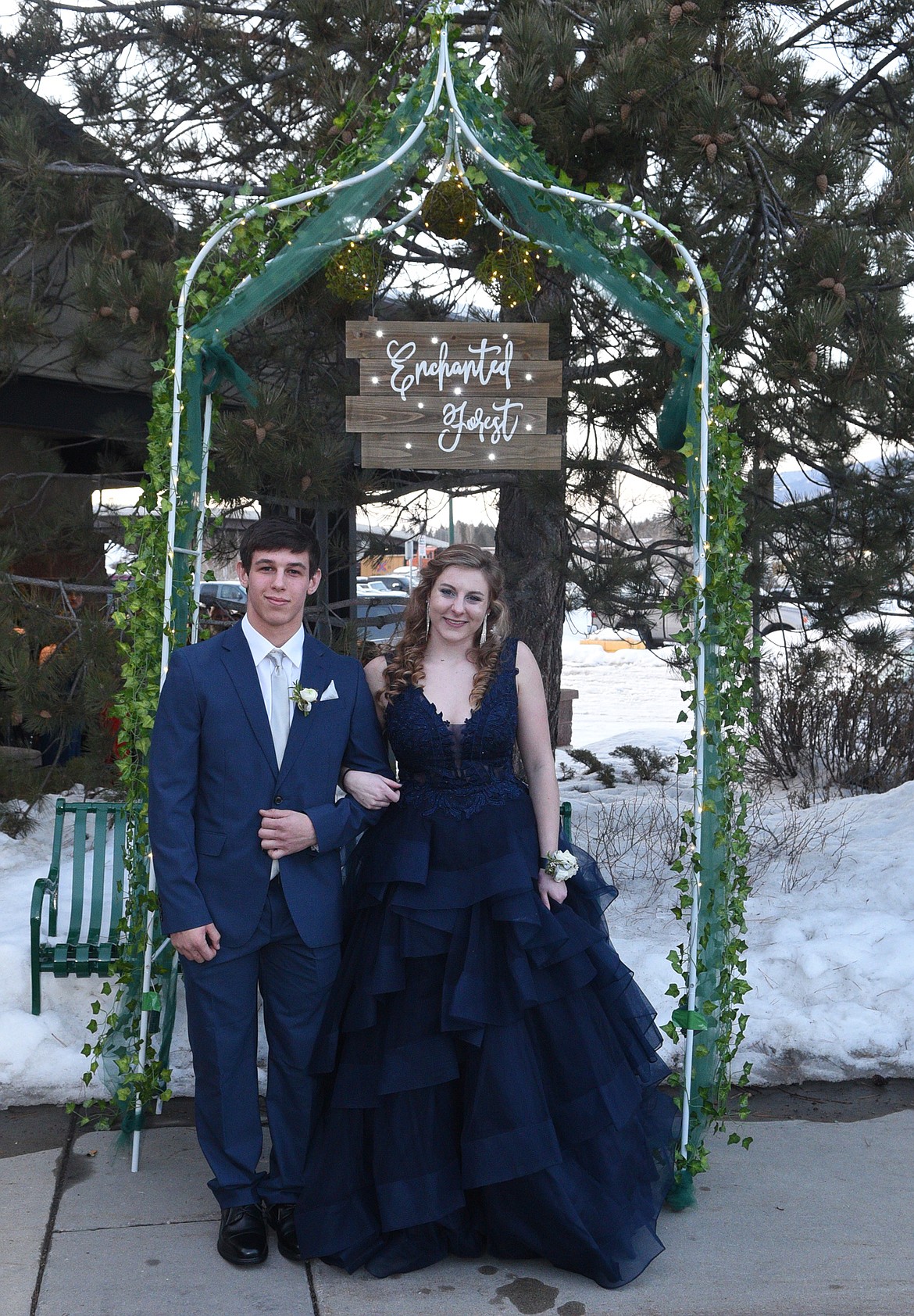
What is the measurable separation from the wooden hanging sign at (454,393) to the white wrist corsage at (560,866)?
4.15 feet

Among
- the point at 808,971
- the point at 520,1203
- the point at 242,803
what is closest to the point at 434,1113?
the point at 520,1203

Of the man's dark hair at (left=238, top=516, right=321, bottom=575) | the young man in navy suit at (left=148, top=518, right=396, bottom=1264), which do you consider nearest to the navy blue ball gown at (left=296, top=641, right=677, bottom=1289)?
the young man in navy suit at (left=148, top=518, right=396, bottom=1264)

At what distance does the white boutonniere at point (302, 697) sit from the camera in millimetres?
2941

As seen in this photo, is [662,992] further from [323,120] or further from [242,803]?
[323,120]

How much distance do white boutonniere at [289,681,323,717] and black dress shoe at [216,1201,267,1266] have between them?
1.28 metres

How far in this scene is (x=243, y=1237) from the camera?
9.53ft

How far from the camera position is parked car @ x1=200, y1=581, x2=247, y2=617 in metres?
6.39

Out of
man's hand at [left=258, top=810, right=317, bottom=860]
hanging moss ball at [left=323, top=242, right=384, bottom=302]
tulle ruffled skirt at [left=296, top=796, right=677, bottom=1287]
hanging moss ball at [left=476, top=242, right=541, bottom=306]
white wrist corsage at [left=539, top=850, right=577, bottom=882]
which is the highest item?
hanging moss ball at [left=476, top=242, right=541, bottom=306]

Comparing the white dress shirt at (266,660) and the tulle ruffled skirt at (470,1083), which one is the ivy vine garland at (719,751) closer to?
the tulle ruffled skirt at (470,1083)

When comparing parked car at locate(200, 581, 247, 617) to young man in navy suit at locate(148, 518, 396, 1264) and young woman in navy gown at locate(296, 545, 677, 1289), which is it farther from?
young woman in navy gown at locate(296, 545, 677, 1289)

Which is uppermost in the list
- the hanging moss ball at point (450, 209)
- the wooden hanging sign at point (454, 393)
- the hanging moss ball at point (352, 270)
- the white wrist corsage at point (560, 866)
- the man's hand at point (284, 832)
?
the hanging moss ball at point (450, 209)

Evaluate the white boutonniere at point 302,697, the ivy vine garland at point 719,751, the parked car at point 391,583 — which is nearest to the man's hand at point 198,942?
the white boutonniere at point 302,697

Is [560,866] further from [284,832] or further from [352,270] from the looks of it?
[352,270]

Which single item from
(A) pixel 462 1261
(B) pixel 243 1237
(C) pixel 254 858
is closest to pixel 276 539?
(C) pixel 254 858
